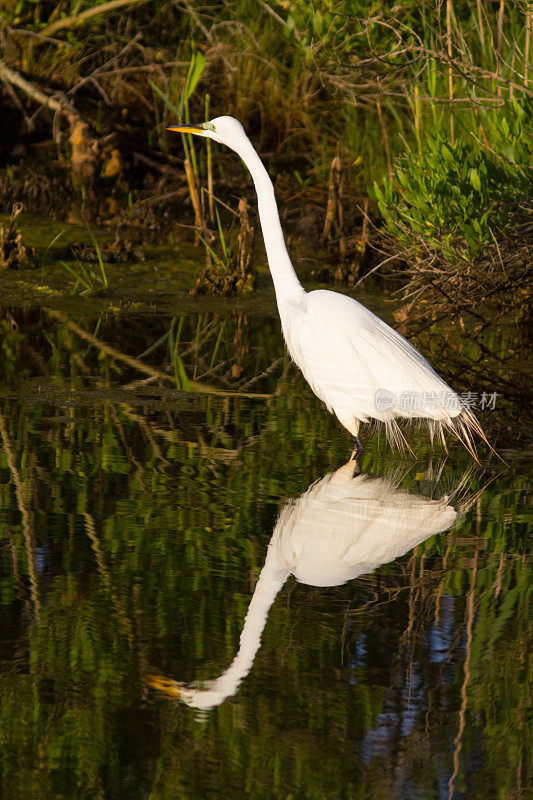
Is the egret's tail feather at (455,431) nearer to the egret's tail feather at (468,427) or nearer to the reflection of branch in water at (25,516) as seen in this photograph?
the egret's tail feather at (468,427)

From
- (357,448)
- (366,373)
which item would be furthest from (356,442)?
(366,373)

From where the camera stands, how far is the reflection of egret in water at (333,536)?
3.02 metres

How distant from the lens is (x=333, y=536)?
398cm

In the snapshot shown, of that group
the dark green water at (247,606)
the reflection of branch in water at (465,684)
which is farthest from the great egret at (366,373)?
the reflection of branch in water at (465,684)

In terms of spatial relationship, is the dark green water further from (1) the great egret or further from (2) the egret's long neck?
(2) the egret's long neck

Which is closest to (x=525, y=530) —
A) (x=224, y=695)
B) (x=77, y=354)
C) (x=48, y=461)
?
(x=224, y=695)

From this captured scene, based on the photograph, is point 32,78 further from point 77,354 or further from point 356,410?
point 356,410

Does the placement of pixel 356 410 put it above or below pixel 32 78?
below

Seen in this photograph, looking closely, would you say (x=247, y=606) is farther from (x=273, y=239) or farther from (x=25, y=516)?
(x=273, y=239)

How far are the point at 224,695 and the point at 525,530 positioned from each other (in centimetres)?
174

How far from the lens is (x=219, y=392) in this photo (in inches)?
237

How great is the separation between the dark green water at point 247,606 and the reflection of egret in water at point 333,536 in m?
0.01

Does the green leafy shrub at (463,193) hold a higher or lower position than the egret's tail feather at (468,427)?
higher

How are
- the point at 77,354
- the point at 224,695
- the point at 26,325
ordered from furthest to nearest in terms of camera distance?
the point at 26,325 < the point at 77,354 < the point at 224,695
